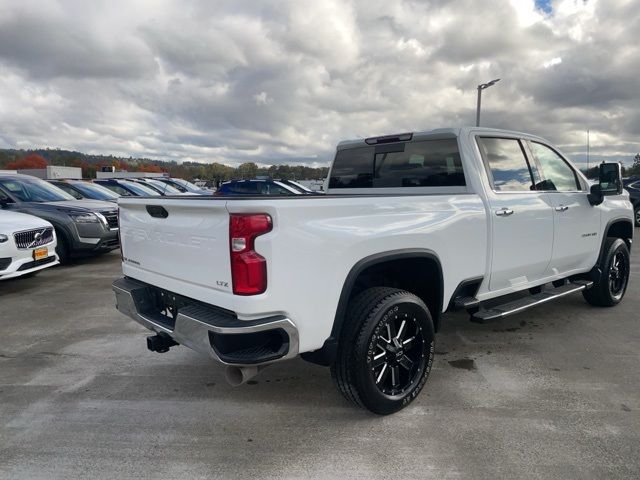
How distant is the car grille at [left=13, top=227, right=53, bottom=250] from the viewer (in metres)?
6.23

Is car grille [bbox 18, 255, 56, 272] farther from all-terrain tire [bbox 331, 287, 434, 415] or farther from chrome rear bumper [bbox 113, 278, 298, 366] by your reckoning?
all-terrain tire [bbox 331, 287, 434, 415]

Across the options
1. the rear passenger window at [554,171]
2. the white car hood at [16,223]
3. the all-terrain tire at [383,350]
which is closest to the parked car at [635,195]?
the rear passenger window at [554,171]

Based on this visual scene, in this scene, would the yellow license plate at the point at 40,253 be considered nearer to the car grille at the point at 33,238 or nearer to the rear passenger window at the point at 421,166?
the car grille at the point at 33,238

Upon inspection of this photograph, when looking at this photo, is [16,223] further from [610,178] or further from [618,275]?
[618,275]

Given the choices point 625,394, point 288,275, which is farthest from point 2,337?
point 625,394

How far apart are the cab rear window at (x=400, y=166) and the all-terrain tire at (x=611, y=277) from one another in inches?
104

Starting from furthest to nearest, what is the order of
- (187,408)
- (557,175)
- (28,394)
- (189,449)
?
1. (557,175)
2. (28,394)
3. (187,408)
4. (189,449)

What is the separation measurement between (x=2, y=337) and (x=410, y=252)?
427 centimetres

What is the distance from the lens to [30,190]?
353 inches

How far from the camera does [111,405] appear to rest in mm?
3318

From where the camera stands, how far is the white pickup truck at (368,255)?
2.52 meters

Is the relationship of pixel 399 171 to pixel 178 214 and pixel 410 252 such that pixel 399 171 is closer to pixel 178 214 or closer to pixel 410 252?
pixel 410 252

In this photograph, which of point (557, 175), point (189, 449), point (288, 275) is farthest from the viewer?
point (557, 175)

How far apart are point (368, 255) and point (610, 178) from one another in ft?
11.6
